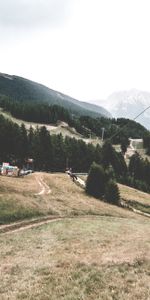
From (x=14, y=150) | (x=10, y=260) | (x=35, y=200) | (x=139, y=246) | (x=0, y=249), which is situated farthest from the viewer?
(x=14, y=150)

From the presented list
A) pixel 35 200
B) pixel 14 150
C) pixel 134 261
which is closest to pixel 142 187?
pixel 14 150

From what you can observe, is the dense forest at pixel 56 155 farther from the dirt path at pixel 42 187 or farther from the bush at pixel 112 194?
the bush at pixel 112 194

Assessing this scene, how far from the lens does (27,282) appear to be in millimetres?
18484

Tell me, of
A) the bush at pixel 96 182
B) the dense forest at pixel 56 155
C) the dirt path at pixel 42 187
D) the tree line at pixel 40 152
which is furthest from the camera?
the dense forest at pixel 56 155

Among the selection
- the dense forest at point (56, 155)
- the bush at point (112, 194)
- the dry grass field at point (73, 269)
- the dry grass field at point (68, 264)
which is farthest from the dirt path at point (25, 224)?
the dense forest at point (56, 155)

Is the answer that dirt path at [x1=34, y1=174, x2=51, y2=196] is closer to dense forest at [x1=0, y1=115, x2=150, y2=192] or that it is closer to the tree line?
dense forest at [x1=0, y1=115, x2=150, y2=192]

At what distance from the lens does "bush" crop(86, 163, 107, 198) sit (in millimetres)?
78381

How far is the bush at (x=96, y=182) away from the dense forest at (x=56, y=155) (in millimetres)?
34810

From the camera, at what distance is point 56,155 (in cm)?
14925

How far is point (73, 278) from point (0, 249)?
41.2ft

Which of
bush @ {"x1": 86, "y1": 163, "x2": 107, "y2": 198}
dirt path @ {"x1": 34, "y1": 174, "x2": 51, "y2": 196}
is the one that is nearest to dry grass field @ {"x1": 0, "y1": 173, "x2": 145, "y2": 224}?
dirt path @ {"x1": 34, "y1": 174, "x2": 51, "y2": 196}

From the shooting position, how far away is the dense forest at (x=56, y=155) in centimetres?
13500

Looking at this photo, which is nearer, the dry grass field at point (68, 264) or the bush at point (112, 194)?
the dry grass field at point (68, 264)

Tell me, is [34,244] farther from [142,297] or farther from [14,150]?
[14,150]
